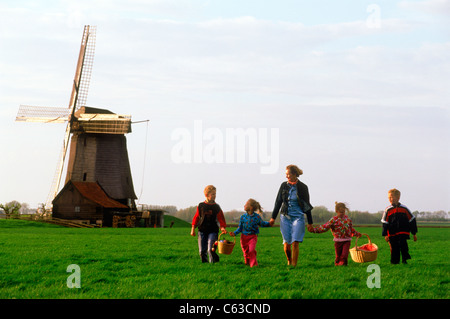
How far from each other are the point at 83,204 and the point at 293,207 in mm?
40288

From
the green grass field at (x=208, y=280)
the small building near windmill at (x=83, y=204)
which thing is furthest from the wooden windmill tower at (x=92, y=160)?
the green grass field at (x=208, y=280)

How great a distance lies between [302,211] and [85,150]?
40.8 meters

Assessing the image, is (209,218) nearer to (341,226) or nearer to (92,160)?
(341,226)

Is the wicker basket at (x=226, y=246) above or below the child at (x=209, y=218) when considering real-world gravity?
below

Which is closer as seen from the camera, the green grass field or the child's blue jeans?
the green grass field

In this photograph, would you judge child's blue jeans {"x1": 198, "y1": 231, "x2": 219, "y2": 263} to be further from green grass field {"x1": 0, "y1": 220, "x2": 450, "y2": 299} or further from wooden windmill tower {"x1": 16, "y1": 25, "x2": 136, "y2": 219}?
wooden windmill tower {"x1": 16, "y1": 25, "x2": 136, "y2": 219}

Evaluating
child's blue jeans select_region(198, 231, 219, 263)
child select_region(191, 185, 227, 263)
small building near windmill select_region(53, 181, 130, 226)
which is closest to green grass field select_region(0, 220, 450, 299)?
child's blue jeans select_region(198, 231, 219, 263)

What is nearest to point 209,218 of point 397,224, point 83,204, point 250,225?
point 250,225

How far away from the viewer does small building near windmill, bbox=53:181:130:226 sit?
48.0m

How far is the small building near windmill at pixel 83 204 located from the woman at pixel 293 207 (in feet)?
127

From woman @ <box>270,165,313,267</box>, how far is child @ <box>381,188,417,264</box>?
2347mm

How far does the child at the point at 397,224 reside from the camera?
12117mm

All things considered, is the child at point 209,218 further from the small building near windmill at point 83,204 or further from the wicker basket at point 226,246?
the small building near windmill at point 83,204
